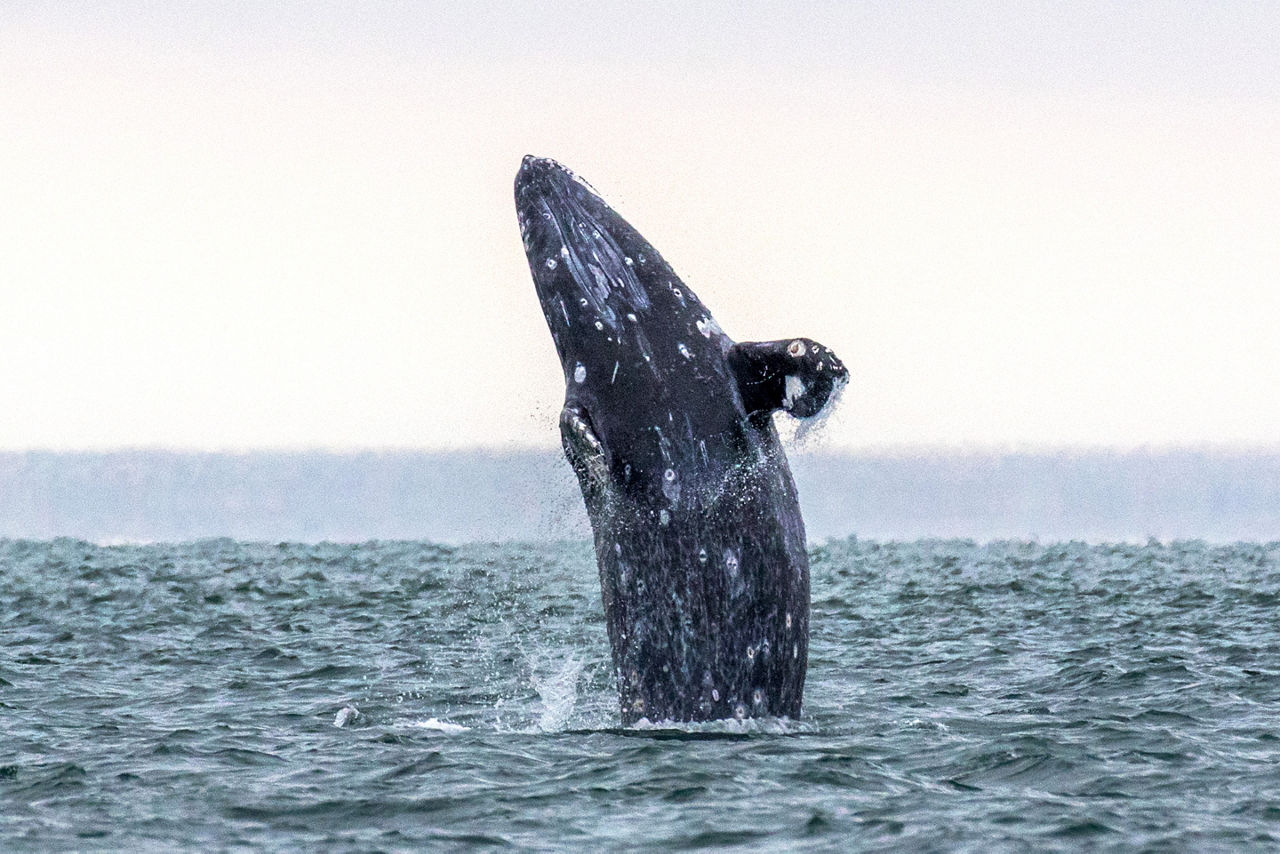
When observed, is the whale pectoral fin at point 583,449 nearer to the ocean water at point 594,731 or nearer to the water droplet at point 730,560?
the water droplet at point 730,560

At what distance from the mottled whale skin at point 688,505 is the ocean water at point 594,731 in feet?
1.93

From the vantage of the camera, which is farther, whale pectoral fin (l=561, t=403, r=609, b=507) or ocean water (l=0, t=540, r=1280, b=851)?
whale pectoral fin (l=561, t=403, r=609, b=507)

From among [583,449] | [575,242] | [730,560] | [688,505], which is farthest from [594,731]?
[575,242]

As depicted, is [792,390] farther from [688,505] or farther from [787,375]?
[688,505]

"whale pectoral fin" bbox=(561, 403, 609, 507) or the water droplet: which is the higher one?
"whale pectoral fin" bbox=(561, 403, 609, 507)

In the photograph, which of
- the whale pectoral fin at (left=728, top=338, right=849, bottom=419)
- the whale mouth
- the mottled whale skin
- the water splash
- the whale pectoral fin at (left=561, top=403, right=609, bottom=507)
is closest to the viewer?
the whale pectoral fin at (left=728, top=338, right=849, bottom=419)

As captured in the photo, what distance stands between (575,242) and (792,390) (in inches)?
114

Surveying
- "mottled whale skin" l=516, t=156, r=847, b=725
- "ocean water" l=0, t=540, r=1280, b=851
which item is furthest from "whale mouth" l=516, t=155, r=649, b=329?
"ocean water" l=0, t=540, r=1280, b=851

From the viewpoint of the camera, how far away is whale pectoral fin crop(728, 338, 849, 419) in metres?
13.0

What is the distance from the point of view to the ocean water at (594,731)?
11.1 metres

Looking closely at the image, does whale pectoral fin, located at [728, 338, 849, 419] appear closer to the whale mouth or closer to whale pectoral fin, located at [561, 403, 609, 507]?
the whale mouth

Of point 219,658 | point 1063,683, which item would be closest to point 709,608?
point 1063,683

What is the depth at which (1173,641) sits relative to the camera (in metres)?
21.3

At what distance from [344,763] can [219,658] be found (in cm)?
829
